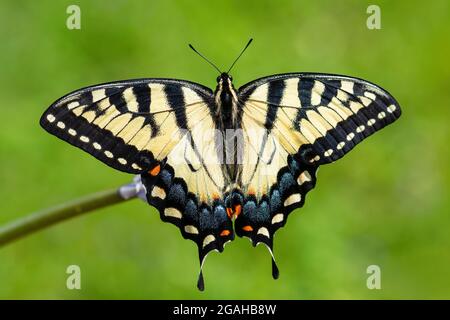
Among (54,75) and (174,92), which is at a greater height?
(54,75)

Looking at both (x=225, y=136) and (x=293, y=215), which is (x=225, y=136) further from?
(x=293, y=215)

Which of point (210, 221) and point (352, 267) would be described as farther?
point (352, 267)

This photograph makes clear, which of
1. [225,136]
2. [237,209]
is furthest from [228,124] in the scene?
[237,209]

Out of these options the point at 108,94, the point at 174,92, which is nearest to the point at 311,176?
the point at 174,92

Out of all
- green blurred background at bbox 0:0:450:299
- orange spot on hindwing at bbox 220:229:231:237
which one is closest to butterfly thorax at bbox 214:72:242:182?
orange spot on hindwing at bbox 220:229:231:237

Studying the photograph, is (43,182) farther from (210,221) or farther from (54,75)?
(210,221)

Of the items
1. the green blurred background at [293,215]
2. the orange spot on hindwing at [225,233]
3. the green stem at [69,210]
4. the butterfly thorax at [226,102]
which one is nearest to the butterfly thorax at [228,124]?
the butterfly thorax at [226,102]
